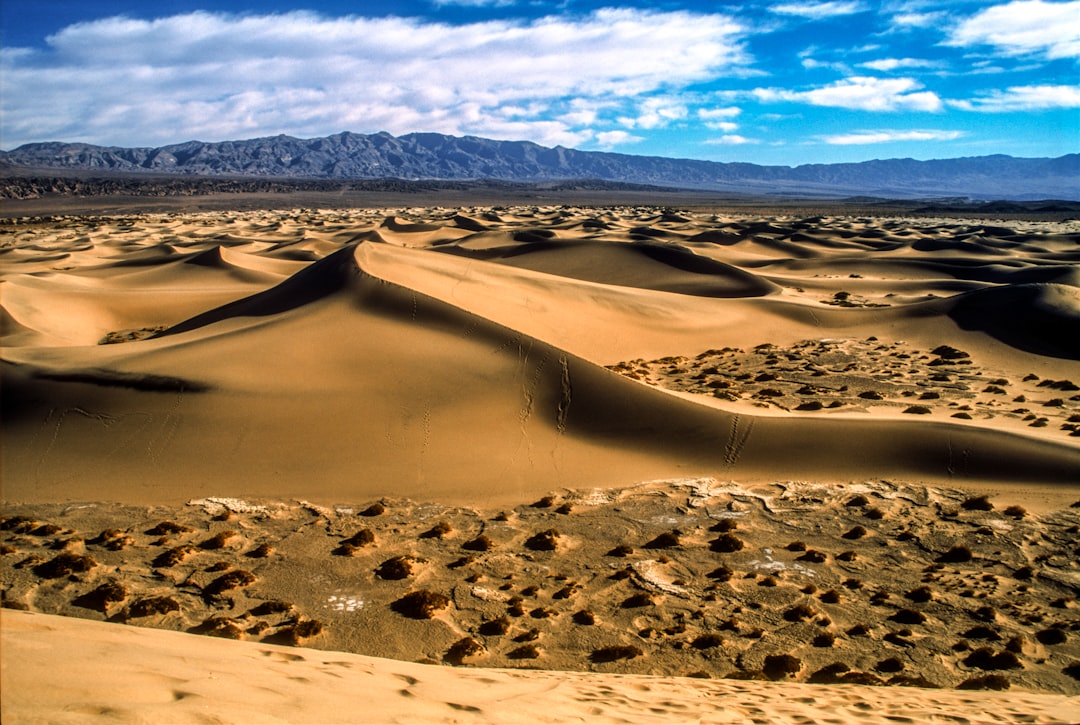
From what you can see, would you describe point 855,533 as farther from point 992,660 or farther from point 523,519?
point 523,519

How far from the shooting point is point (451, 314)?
66.1 ft

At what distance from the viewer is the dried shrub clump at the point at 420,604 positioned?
930cm

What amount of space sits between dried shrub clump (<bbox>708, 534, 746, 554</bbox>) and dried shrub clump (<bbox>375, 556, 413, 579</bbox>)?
452cm

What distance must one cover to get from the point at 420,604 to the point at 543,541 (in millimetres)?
2421

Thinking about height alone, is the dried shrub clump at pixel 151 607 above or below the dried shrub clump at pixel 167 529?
below

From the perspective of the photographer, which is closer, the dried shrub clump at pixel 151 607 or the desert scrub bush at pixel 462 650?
the desert scrub bush at pixel 462 650

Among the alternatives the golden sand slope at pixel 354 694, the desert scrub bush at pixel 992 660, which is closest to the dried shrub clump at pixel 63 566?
the golden sand slope at pixel 354 694

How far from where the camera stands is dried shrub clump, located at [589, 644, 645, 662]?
→ 8.51m

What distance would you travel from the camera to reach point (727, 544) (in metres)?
11.0

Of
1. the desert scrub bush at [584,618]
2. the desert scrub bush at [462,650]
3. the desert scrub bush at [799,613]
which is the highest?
the desert scrub bush at [799,613]

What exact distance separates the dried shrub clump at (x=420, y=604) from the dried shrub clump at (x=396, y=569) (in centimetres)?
58

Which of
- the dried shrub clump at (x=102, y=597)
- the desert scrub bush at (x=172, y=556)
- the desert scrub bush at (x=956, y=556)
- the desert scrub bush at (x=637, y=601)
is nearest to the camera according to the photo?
the dried shrub clump at (x=102, y=597)

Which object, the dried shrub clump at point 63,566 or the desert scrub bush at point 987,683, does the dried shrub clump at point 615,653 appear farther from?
the dried shrub clump at point 63,566

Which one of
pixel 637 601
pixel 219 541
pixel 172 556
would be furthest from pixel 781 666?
pixel 172 556
